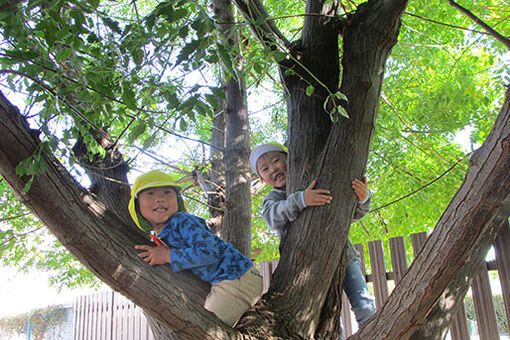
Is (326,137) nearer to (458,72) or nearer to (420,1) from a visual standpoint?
(420,1)

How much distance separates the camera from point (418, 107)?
4898 millimetres

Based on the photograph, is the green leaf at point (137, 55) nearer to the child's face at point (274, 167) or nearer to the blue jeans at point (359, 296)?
the child's face at point (274, 167)

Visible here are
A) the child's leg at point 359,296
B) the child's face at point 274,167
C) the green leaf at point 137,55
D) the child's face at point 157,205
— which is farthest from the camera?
the child's face at point 274,167

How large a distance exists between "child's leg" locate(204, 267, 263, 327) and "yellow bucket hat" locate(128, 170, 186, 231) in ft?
2.18

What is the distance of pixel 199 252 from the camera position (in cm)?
207

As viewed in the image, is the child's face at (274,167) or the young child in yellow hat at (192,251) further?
the child's face at (274,167)

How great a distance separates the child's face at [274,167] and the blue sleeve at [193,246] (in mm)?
730

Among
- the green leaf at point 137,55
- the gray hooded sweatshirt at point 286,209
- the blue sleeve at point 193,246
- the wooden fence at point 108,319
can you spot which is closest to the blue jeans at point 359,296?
the gray hooded sweatshirt at point 286,209

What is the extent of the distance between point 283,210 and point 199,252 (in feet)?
1.76

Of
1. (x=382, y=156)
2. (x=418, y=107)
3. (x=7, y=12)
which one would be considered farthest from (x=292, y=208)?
(x=418, y=107)

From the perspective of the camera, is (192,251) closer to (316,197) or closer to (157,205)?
(157,205)

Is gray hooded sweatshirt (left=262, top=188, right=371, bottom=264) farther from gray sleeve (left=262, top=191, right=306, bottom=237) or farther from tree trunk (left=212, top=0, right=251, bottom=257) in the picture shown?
tree trunk (left=212, top=0, right=251, bottom=257)

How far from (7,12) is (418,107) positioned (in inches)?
171

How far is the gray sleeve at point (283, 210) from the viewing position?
2.26m
